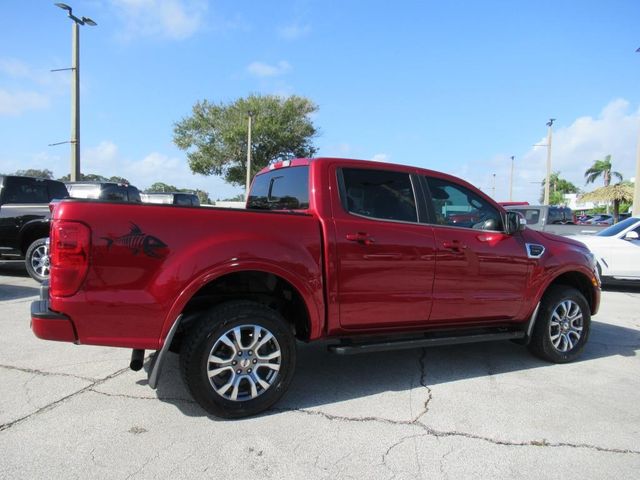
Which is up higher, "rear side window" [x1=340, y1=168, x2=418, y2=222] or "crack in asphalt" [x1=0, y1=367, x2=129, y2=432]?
"rear side window" [x1=340, y1=168, x2=418, y2=222]

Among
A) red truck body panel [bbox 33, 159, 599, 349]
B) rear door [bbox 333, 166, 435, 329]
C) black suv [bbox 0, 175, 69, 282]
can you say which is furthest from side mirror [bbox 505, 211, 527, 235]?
black suv [bbox 0, 175, 69, 282]

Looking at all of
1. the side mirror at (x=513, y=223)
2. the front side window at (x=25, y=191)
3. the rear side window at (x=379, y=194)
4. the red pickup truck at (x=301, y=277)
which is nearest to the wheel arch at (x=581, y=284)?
the red pickup truck at (x=301, y=277)

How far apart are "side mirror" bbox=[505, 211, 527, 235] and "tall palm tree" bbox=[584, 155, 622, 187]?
75.3 meters

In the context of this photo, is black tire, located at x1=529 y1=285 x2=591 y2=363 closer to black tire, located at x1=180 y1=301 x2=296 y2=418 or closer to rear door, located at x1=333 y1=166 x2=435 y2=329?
rear door, located at x1=333 y1=166 x2=435 y2=329

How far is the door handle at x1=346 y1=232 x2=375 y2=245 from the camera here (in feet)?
12.6

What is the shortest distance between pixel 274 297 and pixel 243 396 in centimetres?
80

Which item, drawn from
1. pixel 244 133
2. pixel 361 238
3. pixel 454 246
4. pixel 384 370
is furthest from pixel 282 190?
pixel 244 133

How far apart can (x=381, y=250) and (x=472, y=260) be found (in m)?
0.99

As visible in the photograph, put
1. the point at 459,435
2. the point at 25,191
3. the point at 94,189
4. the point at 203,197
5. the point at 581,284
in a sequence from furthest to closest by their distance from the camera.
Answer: the point at 203,197 → the point at 94,189 → the point at 25,191 → the point at 581,284 → the point at 459,435

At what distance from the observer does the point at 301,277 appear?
11.9 feet

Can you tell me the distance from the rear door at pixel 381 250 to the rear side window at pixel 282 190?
31cm

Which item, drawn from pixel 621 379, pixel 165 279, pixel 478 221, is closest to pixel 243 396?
pixel 165 279

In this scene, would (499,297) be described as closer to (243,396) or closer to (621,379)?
(621,379)

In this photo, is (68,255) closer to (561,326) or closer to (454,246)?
(454,246)
